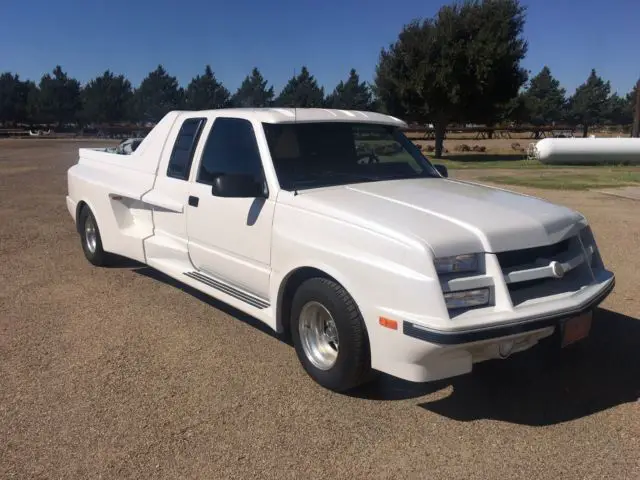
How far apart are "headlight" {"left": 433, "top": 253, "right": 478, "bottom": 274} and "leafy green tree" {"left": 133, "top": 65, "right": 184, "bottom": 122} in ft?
193

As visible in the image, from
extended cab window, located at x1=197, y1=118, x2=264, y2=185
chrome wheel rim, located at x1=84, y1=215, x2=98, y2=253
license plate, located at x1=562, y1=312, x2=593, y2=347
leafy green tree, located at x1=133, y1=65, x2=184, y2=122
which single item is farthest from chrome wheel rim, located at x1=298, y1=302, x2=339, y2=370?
leafy green tree, located at x1=133, y1=65, x2=184, y2=122

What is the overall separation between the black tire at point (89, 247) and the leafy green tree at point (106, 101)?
80.5 metres

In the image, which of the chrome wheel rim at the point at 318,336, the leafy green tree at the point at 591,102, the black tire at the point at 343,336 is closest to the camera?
the black tire at the point at 343,336

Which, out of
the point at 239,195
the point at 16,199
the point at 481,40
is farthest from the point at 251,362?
the point at 481,40

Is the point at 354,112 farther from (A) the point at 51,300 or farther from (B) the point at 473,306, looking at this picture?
(A) the point at 51,300

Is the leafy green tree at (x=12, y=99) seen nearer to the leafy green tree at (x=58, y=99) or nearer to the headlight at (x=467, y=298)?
the leafy green tree at (x=58, y=99)

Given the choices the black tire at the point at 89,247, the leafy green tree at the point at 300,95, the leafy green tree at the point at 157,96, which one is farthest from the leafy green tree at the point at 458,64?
the leafy green tree at the point at 157,96

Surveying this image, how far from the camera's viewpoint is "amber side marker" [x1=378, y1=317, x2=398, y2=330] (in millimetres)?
3371

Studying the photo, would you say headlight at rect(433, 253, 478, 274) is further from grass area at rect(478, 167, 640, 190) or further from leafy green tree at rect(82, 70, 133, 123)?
leafy green tree at rect(82, 70, 133, 123)

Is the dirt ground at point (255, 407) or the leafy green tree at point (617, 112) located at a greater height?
the leafy green tree at point (617, 112)

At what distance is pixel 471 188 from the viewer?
4.79 metres

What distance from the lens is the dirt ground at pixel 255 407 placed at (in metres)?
3.19

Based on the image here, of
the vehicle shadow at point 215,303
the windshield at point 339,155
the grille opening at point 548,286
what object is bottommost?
the vehicle shadow at point 215,303

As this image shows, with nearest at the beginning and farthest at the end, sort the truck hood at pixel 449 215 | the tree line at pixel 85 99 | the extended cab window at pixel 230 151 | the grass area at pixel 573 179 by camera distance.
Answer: the truck hood at pixel 449 215 < the extended cab window at pixel 230 151 < the grass area at pixel 573 179 < the tree line at pixel 85 99
